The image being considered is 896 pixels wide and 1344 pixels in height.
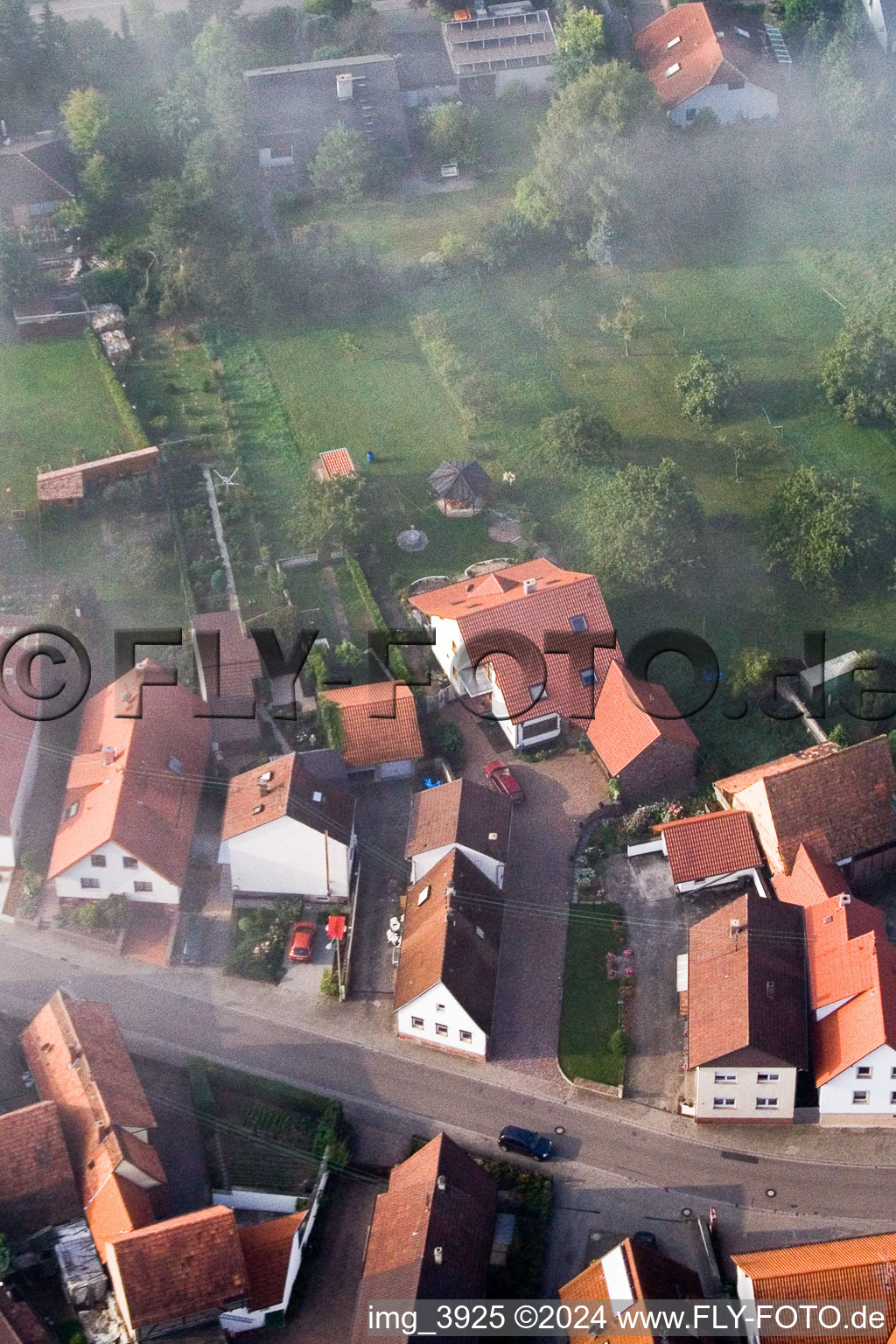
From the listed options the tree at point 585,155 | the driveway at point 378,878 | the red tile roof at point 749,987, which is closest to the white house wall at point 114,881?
the driveway at point 378,878

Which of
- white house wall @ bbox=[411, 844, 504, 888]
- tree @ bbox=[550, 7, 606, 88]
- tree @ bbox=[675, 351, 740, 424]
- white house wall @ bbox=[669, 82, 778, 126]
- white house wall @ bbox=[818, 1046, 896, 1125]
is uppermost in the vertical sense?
tree @ bbox=[550, 7, 606, 88]

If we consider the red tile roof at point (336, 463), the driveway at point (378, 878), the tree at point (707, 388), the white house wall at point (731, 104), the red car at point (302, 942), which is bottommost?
the driveway at point (378, 878)

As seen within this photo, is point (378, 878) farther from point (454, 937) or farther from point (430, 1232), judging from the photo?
point (430, 1232)

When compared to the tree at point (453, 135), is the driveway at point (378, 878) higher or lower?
lower

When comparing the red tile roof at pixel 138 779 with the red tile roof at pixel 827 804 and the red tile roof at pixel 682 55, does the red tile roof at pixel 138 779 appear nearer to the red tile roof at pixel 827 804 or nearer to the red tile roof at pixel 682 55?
the red tile roof at pixel 827 804

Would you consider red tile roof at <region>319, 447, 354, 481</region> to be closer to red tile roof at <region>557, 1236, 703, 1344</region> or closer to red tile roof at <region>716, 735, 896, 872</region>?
red tile roof at <region>716, 735, 896, 872</region>

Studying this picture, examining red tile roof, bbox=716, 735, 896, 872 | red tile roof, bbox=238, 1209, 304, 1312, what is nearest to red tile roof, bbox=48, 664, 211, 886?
red tile roof, bbox=238, 1209, 304, 1312
